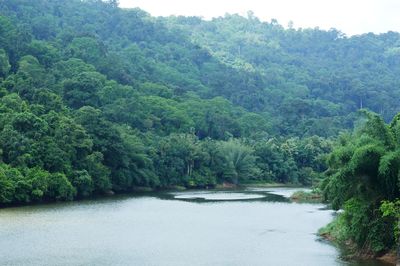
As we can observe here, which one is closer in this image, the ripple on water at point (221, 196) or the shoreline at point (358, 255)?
the shoreline at point (358, 255)

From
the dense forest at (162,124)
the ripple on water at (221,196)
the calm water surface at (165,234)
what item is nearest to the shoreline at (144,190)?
the dense forest at (162,124)

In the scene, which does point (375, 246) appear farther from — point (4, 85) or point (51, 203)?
point (4, 85)

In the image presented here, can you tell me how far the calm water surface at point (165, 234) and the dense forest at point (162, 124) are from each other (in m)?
3.93

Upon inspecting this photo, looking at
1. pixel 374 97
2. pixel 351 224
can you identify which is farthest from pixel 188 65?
pixel 351 224

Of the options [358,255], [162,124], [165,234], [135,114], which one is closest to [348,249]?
[358,255]

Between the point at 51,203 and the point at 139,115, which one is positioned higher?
the point at 139,115

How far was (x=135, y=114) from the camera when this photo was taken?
114 metres

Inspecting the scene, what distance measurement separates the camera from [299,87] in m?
194

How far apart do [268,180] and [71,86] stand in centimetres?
3452

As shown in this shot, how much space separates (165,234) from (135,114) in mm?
67229

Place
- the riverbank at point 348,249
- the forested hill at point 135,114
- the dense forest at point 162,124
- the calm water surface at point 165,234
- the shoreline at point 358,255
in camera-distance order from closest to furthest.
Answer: the shoreline at point 358,255 → the riverbank at point 348,249 → the calm water surface at point 165,234 → the dense forest at point 162,124 → the forested hill at point 135,114

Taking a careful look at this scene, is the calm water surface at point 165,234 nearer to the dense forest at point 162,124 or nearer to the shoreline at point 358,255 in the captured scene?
the shoreline at point 358,255

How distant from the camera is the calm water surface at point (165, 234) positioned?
3794cm

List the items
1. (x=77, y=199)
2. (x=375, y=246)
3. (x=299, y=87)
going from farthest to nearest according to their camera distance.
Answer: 1. (x=299, y=87)
2. (x=77, y=199)
3. (x=375, y=246)
